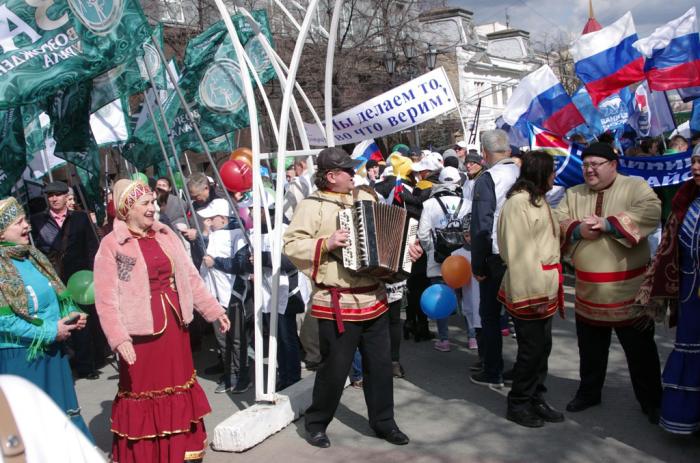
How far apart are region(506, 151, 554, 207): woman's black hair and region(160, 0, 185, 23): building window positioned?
62.1 feet

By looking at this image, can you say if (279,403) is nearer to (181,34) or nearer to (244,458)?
(244,458)

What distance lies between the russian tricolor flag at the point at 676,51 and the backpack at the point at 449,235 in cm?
348

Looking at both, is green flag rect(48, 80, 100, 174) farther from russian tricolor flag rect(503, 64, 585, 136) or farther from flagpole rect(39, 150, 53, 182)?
russian tricolor flag rect(503, 64, 585, 136)

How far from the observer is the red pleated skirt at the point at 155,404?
14.9ft

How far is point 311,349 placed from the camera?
6.55m

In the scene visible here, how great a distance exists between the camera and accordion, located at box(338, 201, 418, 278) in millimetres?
4559

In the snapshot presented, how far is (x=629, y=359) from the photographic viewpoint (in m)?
5.11

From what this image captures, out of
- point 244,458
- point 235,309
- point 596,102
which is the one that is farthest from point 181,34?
point 244,458

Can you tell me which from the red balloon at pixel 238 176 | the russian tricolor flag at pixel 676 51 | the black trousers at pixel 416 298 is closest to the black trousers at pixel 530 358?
the black trousers at pixel 416 298

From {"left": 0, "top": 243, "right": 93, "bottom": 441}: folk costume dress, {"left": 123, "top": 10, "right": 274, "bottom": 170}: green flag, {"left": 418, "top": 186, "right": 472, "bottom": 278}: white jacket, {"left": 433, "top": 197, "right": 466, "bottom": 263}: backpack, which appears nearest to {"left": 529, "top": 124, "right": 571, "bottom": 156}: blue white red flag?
{"left": 418, "top": 186, "right": 472, "bottom": 278}: white jacket

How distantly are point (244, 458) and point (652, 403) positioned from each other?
2748 mm

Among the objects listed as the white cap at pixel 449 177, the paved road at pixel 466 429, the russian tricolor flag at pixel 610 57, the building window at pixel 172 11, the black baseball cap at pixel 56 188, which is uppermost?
the building window at pixel 172 11

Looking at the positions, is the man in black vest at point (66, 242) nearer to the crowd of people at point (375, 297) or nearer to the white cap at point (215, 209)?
the white cap at point (215, 209)

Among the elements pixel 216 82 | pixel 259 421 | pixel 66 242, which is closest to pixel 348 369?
pixel 259 421
